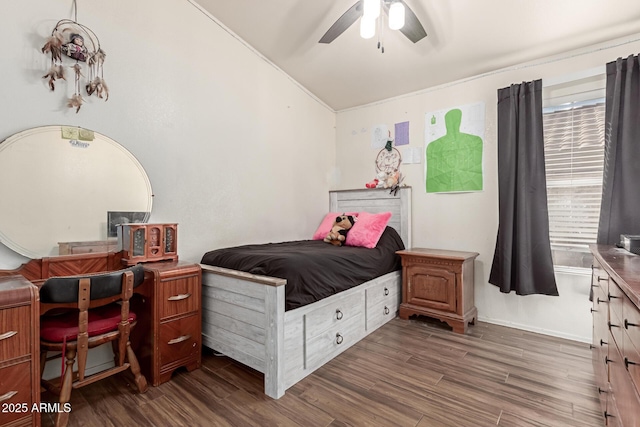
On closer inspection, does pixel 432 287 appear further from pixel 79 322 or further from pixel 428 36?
pixel 79 322

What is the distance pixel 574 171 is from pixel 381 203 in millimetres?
1792

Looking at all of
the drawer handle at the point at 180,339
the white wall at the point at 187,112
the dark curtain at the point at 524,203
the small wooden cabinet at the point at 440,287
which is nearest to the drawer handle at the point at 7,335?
the white wall at the point at 187,112

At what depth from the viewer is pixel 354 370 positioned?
2057 mm

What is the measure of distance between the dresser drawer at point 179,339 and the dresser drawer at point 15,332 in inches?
24.9

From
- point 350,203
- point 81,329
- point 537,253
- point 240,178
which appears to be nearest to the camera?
point 81,329

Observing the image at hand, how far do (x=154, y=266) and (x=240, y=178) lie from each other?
3.99ft

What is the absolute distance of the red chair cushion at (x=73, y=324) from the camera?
149cm

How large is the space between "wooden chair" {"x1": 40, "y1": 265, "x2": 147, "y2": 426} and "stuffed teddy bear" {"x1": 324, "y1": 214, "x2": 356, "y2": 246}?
73.3 inches

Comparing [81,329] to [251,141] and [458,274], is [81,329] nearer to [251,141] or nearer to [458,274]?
[251,141]

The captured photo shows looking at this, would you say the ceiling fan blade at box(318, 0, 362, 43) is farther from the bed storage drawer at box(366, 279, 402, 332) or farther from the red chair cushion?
the red chair cushion

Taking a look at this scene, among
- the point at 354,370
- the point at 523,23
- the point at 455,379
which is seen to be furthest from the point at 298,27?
the point at 455,379

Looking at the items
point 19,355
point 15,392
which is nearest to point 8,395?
point 15,392

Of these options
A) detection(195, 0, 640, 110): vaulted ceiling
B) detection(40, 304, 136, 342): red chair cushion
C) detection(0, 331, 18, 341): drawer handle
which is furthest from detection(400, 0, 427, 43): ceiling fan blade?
detection(0, 331, 18, 341): drawer handle

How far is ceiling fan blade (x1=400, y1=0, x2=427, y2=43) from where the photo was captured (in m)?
1.79
